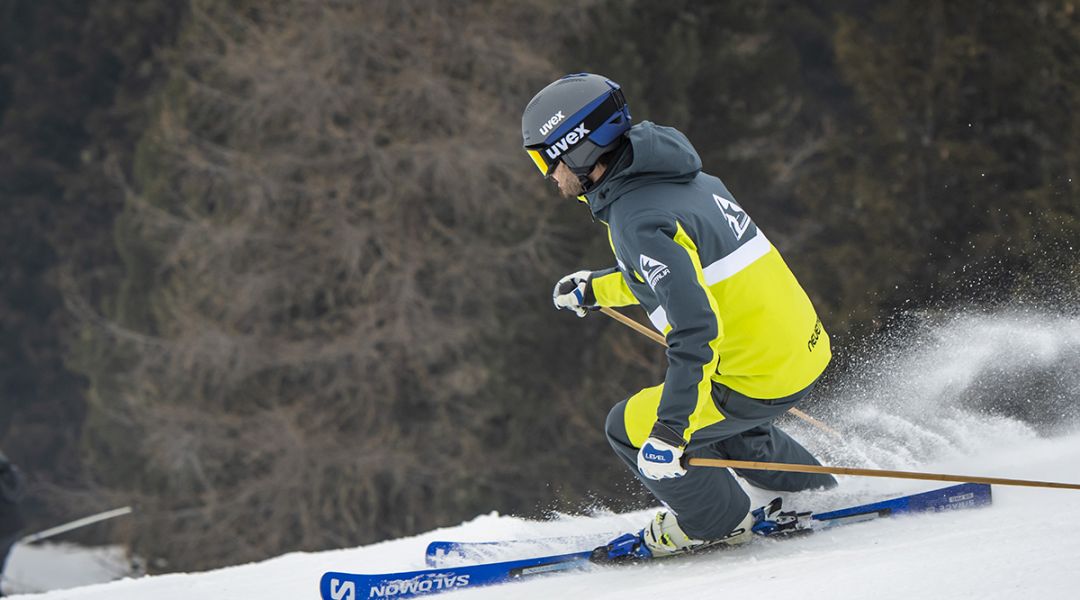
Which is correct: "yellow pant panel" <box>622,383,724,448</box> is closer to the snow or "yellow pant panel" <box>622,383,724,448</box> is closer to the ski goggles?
the ski goggles

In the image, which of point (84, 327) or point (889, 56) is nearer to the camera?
point (889, 56)

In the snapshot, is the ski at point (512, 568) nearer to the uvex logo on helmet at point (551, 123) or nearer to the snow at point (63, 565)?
the uvex logo on helmet at point (551, 123)

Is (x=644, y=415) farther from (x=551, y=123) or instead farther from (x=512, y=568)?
(x=551, y=123)

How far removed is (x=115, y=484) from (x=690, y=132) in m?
12.7

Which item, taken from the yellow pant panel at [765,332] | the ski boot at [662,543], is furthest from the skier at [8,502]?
the yellow pant panel at [765,332]

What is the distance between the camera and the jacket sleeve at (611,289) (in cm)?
448

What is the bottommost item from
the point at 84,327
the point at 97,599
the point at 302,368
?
the point at 97,599

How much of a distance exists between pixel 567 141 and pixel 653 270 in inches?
23.0

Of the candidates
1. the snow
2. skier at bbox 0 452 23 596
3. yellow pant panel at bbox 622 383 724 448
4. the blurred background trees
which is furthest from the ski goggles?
the snow

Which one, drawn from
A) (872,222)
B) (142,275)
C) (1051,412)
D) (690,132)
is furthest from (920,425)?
(142,275)

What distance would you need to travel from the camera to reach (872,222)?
12.6 meters

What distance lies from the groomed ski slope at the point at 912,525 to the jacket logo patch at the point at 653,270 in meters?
0.90

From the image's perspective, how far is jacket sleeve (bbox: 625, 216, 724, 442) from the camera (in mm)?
3307

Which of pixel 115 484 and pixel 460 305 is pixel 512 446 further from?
pixel 115 484
